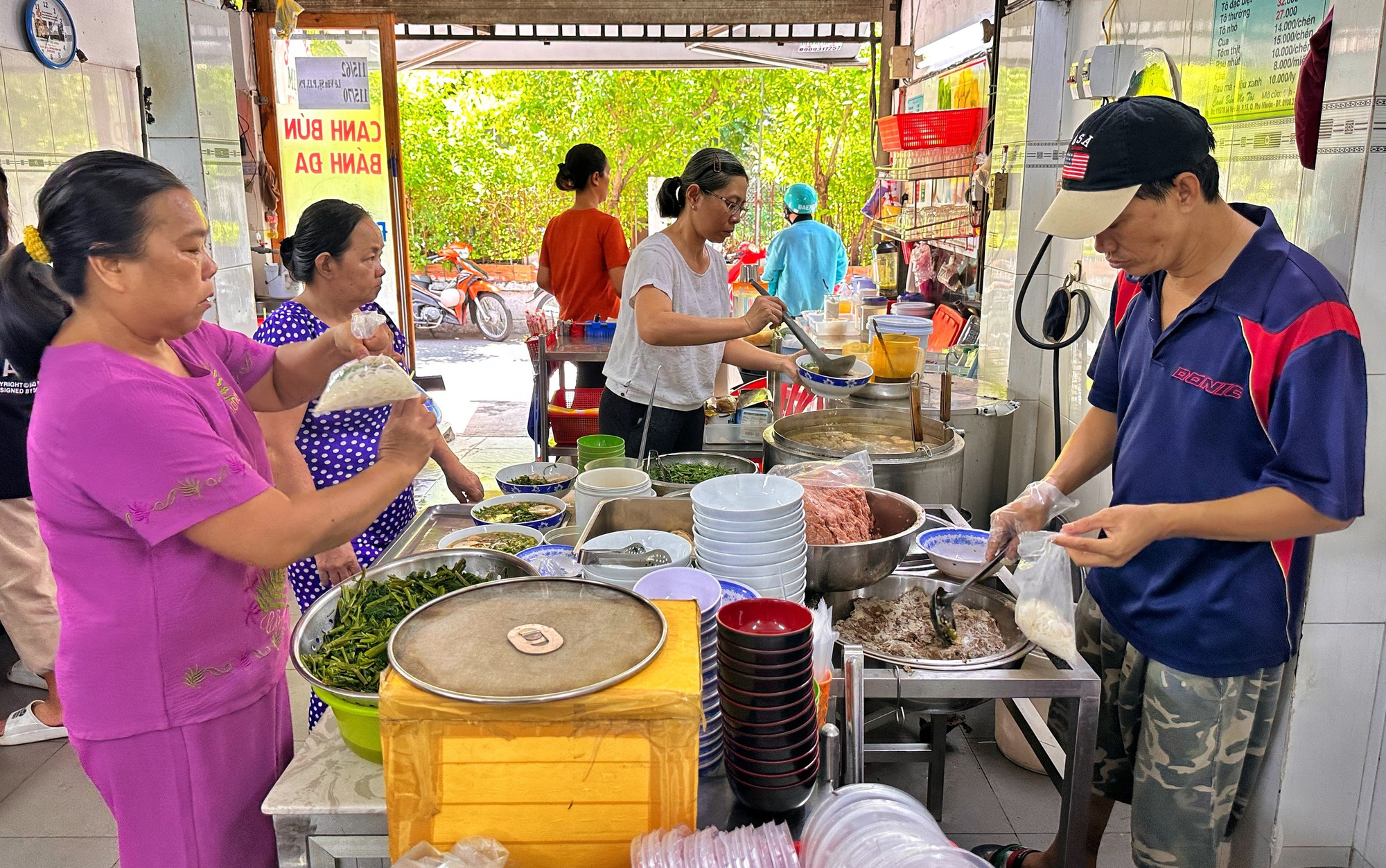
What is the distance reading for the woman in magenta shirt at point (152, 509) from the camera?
5.07ft

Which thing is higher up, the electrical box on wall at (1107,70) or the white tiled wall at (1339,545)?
the electrical box on wall at (1107,70)

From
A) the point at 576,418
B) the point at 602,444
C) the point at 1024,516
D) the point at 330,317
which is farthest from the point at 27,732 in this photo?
the point at 1024,516

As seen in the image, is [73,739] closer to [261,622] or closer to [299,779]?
[261,622]

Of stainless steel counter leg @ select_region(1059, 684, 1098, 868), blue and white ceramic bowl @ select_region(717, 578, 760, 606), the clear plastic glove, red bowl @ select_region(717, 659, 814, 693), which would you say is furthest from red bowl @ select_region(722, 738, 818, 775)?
the clear plastic glove

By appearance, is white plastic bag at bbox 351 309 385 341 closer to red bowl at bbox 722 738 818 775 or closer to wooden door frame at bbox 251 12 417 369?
red bowl at bbox 722 738 818 775

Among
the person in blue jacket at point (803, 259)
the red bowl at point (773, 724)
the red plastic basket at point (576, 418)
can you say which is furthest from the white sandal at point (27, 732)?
the person in blue jacket at point (803, 259)

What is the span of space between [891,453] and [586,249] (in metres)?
3.47

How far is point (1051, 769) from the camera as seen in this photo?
2.37 meters

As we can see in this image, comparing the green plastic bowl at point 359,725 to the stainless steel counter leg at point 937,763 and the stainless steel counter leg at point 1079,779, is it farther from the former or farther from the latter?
the stainless steel counter leg at point 937,763

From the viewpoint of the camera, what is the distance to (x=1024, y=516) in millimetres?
2291

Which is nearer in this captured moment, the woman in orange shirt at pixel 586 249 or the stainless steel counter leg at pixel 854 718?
the stainless steel counter leg at pixel 854 718

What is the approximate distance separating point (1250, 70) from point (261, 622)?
299 cm

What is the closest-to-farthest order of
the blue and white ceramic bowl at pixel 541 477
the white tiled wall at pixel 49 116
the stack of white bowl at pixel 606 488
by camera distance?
the stack of white bowl at pixel 606 488, the blue and white ceramic bowl at pixel 541 477, the white tiled wall at pixel 49 116

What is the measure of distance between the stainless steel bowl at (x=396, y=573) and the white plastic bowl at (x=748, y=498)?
41 centimetres
